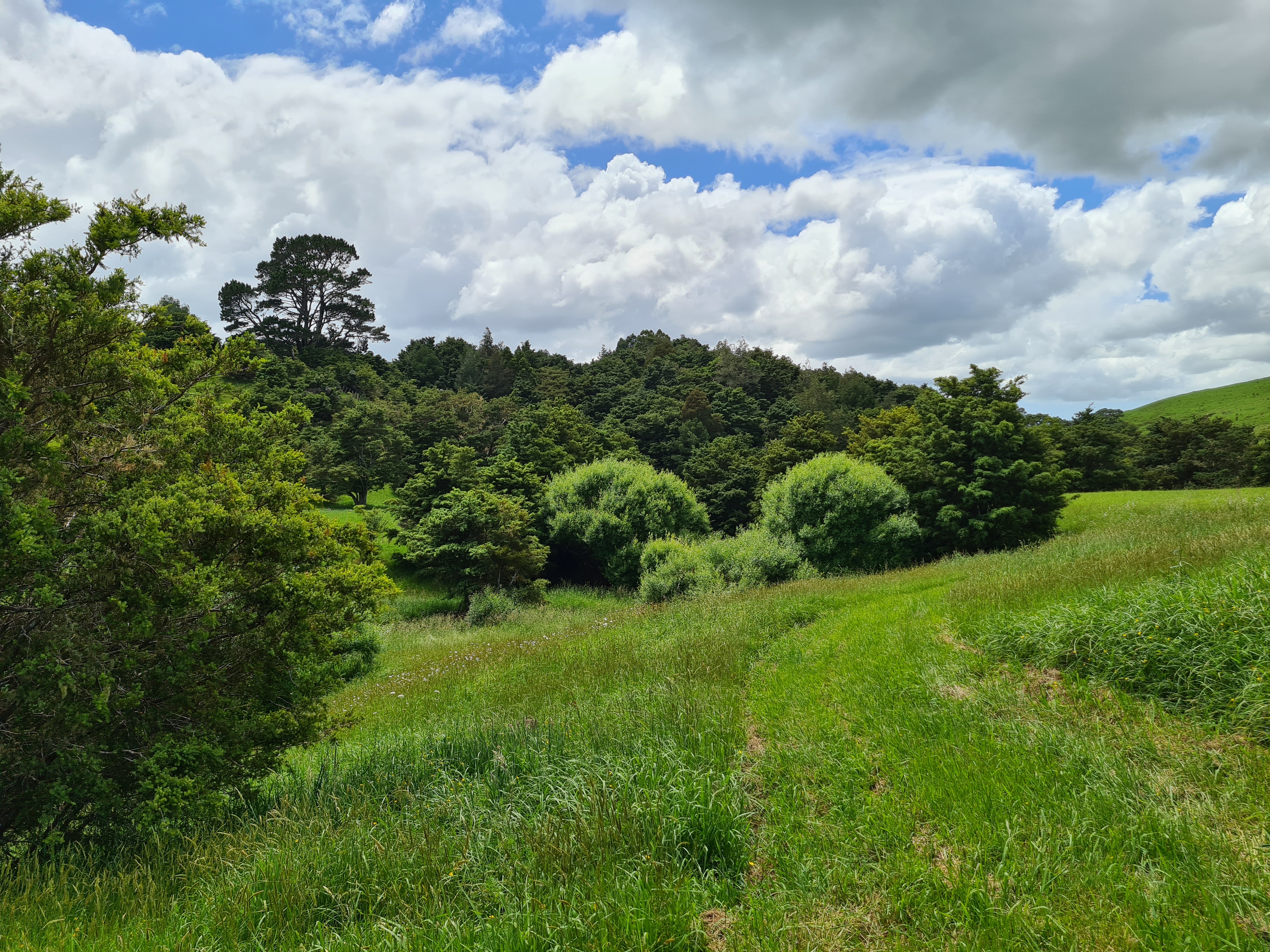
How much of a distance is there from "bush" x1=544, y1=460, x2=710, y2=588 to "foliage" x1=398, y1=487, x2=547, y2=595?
4.02m

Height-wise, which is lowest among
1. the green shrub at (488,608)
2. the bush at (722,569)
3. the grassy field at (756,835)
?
the green shrub at (488,608)

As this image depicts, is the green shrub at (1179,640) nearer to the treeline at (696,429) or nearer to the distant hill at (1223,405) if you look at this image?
the treeline at (696,429)

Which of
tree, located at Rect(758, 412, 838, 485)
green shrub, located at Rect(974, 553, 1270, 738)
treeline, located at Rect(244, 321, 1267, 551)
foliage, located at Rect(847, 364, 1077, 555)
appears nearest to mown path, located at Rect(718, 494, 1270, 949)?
green shrub, located at Rect(974, 553, 1270, 738)

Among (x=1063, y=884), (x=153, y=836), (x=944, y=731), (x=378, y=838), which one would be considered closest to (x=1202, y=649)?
(x=944, y=731)

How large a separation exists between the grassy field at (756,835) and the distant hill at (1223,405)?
8057 cm

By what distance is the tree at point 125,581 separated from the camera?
17.0 feet

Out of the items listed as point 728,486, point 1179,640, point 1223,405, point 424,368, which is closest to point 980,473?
point 728,486

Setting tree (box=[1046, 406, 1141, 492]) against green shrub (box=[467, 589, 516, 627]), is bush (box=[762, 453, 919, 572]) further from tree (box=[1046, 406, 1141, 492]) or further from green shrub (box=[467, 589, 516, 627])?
tree (box=[1046, 406, 1141, 492])

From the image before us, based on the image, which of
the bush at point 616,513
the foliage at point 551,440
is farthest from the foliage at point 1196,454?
the foliage at point 551,440

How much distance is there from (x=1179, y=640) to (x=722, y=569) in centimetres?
1956

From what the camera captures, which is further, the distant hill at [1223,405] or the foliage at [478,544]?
the distant hill at [1223,405]

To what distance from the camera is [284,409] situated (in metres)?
8.80

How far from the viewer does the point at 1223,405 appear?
79.9 meters

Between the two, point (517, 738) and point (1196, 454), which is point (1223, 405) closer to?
point (1196, 454)
